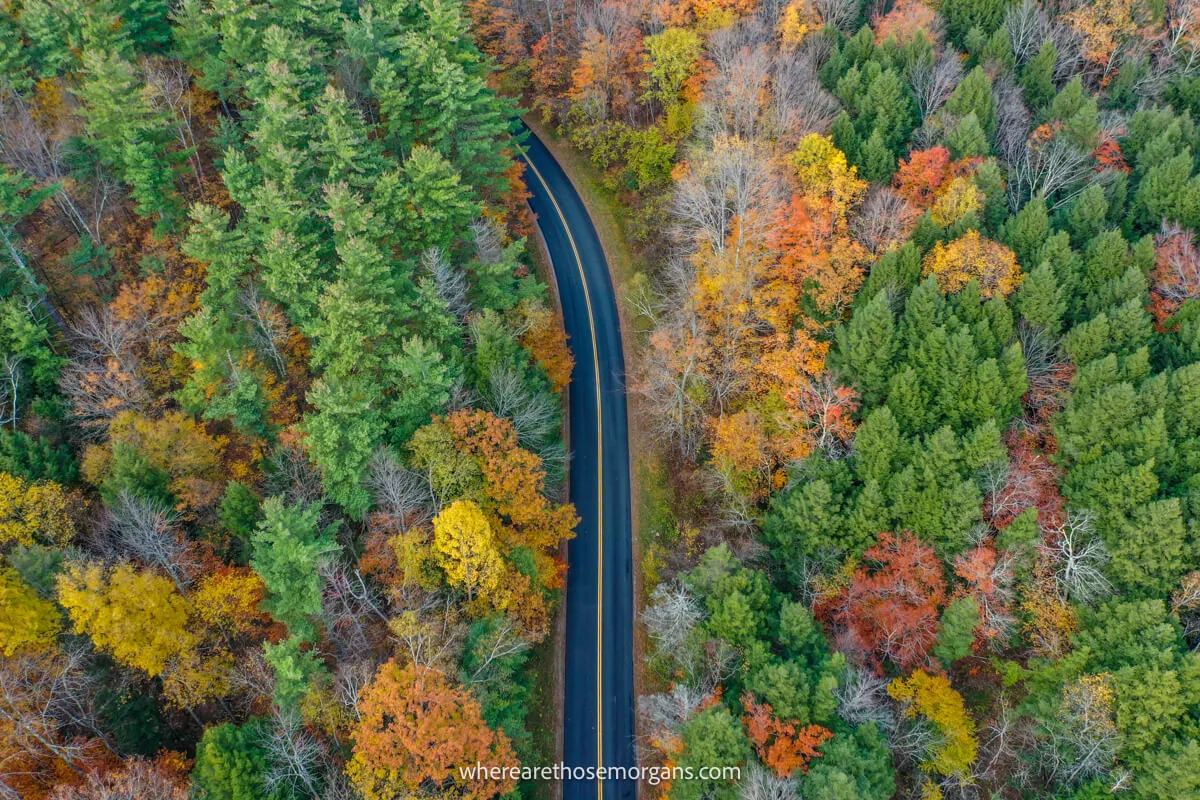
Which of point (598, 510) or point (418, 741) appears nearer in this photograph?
point (418, 741)

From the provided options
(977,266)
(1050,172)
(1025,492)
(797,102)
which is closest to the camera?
(1025,492)

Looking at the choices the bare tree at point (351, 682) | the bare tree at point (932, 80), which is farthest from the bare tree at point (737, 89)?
the bare tree at point (351, 682)

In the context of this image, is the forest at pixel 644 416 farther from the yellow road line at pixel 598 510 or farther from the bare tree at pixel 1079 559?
the yellow road line at pixel 598 510

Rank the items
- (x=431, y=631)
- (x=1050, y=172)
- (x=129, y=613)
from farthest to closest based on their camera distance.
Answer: (x=1050, y=172), (x=431, y=631), (x=129, y=613)

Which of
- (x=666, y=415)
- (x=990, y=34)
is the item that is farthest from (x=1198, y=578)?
(x=990, y=34)

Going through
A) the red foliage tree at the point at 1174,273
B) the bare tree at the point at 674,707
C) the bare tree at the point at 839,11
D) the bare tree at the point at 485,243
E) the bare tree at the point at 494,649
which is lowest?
the bare tree at the point at 674,707

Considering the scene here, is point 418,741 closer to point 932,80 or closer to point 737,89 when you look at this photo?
point 737,89

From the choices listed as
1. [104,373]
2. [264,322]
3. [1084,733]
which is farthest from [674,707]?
[104,373]
